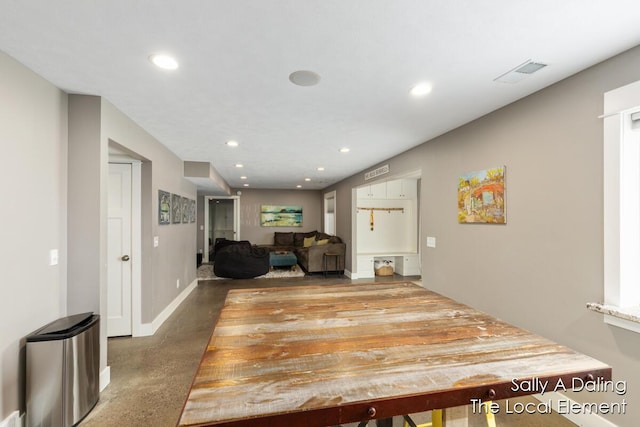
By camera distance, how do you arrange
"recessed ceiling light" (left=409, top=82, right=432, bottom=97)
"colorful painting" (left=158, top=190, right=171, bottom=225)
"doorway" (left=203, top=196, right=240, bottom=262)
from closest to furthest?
"recessed ceiling light" (left=409, top=82, right=432, bottom=97) → "colorful painting" (left=158, top=190, right=171, bottom=225) → "doorway" (left=203, top=196, right=240, bottom=262)

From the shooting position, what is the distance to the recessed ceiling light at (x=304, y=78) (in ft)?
6.14

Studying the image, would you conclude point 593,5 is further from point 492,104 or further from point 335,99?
point 335,99

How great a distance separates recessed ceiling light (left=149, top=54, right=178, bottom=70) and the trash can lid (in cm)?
181

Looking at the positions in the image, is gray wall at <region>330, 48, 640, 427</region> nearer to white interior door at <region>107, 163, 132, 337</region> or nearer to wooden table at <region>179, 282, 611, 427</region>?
wooden table at <region>179, 282, 611, 427</region>

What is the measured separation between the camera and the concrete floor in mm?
1929

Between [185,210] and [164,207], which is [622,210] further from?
[185,210]

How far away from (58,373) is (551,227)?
11.4ft

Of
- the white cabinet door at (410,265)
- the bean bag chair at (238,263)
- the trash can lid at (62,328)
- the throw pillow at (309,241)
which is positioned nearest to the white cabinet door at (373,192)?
the white cabinet door at (410,265)

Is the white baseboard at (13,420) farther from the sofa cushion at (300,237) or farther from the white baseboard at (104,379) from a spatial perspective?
the sofa cushion at (300,237)

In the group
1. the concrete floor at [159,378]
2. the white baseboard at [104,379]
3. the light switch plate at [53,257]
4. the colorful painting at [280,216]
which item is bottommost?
the concrete floor at [159,378]

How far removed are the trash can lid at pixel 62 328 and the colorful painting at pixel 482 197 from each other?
3.34 m

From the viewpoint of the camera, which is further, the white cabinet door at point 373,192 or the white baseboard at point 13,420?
the white cabinet door at point 373,192

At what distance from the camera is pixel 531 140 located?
86.9 inches

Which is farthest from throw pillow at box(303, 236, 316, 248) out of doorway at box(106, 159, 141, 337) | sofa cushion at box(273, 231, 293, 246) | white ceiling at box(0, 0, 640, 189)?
white ceiling at box(0, 0, 640, 189)
